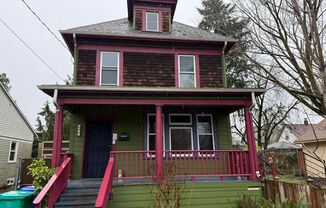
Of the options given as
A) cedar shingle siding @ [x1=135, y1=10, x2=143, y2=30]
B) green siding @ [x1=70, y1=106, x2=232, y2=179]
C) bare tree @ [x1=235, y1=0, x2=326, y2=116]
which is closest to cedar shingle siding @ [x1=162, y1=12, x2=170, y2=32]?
cedar shingle siding @ [x1=135, y1=10, x2=143, y2=30]

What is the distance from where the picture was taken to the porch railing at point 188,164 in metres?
7.18

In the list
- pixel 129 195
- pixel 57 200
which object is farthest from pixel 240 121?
pixel 57 200

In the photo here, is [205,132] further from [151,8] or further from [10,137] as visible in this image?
[10,137]

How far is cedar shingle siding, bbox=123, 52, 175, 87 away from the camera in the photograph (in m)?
8.75

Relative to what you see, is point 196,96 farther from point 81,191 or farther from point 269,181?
point 81,191

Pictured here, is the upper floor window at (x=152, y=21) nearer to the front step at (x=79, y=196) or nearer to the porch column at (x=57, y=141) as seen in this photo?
the porch column at (x=57, y=141)

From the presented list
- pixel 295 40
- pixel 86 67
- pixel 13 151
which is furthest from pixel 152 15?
pixel 13 151

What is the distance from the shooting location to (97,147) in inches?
327

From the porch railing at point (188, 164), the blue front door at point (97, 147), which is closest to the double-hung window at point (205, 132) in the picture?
the porch railing at point (188, 164)

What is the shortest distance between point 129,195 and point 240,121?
16.3m

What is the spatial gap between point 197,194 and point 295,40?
5.58 metres

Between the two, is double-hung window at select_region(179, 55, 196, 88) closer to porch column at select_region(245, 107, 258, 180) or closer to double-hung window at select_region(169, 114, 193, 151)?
double-hung window at select_region(169, 114, 193, 151)

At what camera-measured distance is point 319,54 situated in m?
6.23

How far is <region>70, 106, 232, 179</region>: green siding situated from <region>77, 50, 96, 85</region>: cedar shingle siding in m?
0.96
